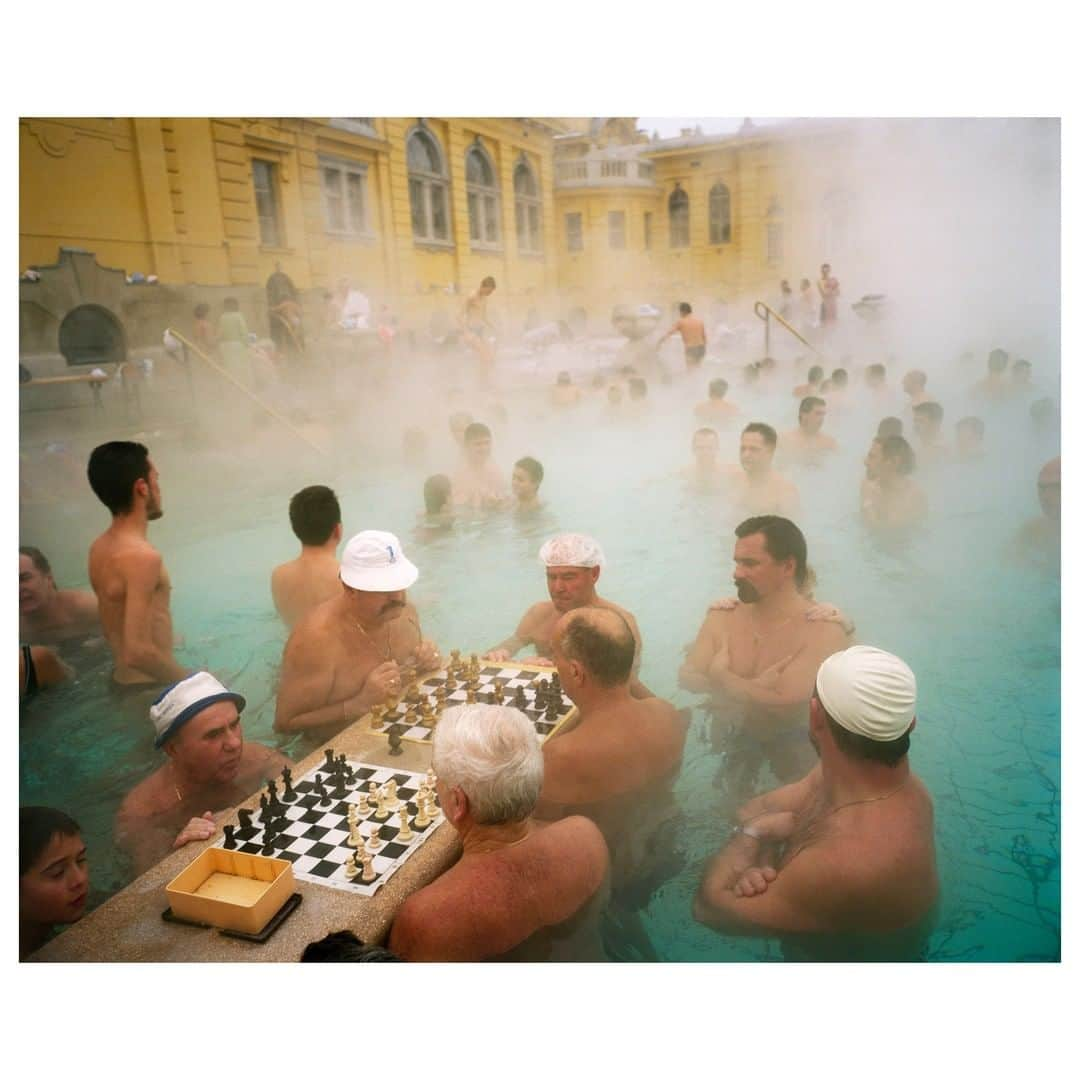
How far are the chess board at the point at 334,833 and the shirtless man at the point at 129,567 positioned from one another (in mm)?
1082

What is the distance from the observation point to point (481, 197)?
15.2 feet

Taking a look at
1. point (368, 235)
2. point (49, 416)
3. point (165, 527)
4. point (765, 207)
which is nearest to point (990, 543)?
point (765, 207)

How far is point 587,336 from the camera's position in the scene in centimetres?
468

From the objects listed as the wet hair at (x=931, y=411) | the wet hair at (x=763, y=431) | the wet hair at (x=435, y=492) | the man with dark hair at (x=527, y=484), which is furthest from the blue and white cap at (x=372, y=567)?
the wet hair at (x=931, y=411)

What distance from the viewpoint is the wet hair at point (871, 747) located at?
3434 mm

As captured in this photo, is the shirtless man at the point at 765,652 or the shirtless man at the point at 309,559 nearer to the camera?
the shirtless man at the point at 765,652

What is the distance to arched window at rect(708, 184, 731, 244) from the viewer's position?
4645 mm

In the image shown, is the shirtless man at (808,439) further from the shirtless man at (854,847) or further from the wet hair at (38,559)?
the wet hair at (38,559)

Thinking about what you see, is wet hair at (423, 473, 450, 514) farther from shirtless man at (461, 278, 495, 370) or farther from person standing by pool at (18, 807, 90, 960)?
person standing by pool at (18, 807, 90, 960)

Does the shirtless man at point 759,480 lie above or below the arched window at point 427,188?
below

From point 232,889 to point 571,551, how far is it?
2.14m

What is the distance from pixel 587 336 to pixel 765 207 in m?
1.16

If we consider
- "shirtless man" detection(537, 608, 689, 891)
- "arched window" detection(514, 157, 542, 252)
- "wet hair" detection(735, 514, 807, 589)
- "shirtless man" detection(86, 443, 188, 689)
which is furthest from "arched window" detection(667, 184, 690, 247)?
"shirtless man" detection(86, 443, 188, 689)

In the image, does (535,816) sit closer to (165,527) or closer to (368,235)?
(165,527)
